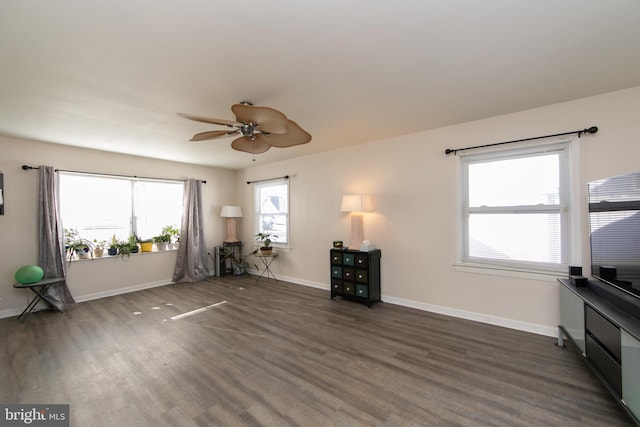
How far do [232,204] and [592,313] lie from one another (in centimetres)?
616

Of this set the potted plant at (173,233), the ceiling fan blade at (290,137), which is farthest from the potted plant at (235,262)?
the ceiling fan blade at (290,137)

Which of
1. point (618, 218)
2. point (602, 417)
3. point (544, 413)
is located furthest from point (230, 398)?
point (618, 218)

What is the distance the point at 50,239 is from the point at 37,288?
2.43ft

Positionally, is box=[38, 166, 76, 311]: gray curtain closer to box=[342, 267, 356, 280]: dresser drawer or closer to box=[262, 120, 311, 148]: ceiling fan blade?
box=[262, 120, 311, 148]: ceiling fan blade

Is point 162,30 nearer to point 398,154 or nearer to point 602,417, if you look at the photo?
point 398,154

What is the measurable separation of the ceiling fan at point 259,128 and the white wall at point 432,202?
1.91 meters

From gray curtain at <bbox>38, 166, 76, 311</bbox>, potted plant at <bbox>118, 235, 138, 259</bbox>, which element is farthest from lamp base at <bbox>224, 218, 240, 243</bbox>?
gray curtain at <bbox>38, 166, 76, 311</bbox>

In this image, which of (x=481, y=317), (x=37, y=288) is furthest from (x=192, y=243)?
(x=481, y=317)

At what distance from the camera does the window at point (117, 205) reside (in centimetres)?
423

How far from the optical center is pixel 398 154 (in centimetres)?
383

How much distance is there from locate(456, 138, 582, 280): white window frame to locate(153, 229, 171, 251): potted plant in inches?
202

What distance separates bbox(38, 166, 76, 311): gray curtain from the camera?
3.80 metres

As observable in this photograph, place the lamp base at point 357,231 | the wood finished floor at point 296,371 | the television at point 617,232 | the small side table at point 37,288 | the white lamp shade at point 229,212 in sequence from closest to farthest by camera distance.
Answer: the wood finished floor at point 296,371
the television at point 617,232
the small side table at point 37,288
the lamp base at point 357,231
the white lamp shade at point 229,212

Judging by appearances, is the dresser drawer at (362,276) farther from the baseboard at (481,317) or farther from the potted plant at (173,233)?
the potted plant at (173,233)
